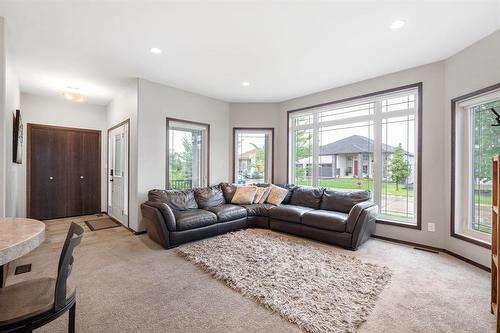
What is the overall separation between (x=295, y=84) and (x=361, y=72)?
1122 millimetres

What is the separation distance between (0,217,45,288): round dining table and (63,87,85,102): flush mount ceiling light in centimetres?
383

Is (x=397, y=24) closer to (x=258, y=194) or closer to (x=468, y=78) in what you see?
(x=468, y=78)

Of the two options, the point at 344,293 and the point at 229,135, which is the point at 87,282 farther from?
the point at 229,135

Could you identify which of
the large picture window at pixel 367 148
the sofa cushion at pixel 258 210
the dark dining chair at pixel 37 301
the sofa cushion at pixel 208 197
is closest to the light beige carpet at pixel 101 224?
the sofa cushion at pixel 208 197

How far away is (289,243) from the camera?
3514 mm

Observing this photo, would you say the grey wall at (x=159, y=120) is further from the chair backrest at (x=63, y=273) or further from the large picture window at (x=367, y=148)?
the chair backrest at (x=63, y=273)

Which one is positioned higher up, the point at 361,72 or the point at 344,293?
the point at 361,72

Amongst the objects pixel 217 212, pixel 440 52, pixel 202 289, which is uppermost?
pixel 440 52

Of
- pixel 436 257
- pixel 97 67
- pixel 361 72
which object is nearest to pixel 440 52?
pixel 361 72

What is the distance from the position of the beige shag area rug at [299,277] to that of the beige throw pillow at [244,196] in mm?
1116

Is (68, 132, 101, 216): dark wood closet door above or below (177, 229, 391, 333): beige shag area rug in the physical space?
above

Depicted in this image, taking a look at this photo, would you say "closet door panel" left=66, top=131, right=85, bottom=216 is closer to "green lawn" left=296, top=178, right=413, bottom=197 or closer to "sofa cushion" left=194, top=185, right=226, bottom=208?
"sofa cushion" left=194, top=185, right=226, bottom=208

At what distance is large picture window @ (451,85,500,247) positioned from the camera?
2840 millimetres

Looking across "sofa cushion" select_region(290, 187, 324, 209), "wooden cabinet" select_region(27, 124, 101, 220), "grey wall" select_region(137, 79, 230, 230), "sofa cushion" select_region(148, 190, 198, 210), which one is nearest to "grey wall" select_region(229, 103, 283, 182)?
"grey wall" select_region(137, 79, 230, 230)
